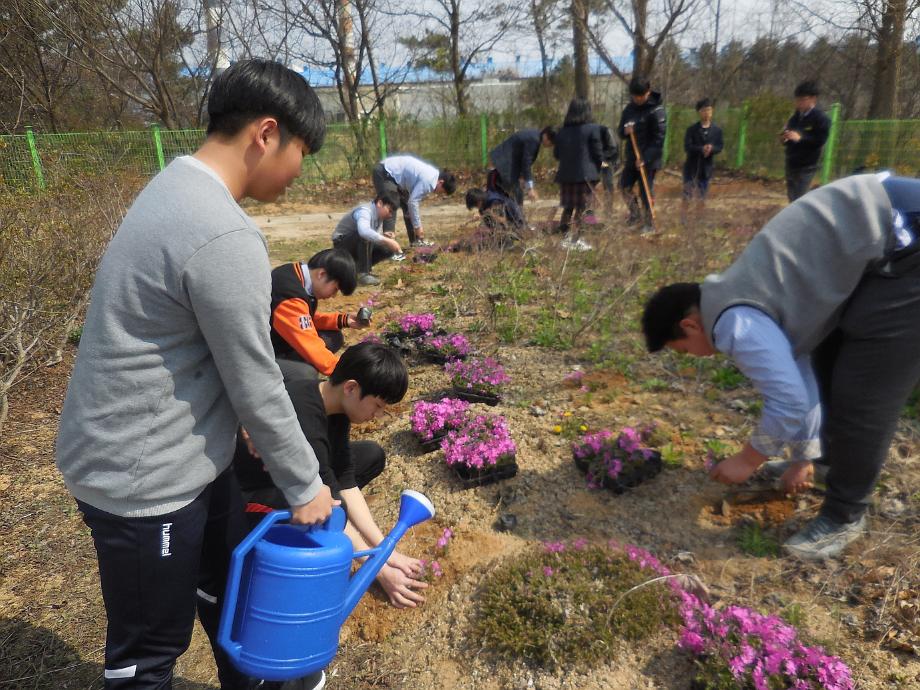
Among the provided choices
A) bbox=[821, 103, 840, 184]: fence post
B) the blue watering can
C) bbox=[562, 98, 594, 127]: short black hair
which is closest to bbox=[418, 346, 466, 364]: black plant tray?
the blue watering can

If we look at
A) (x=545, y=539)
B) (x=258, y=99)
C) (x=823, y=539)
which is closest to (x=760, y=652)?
(x=823, y=539)

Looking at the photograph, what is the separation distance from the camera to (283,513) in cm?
139

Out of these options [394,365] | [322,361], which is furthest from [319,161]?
[394,365]

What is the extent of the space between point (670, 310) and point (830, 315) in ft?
1.54

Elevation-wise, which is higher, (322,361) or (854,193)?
(854,193)

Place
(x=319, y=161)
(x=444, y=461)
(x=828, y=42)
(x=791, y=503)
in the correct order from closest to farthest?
(x=791, y=503) < (x=444, y=461) < (x=319, y=161) < (x=828, y=42)

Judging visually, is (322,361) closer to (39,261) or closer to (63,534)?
(63,534)

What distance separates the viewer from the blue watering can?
4.37 feet

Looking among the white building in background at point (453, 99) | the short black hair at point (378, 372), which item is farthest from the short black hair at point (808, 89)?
the white building in background at point (453, 99)

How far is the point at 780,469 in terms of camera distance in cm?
259

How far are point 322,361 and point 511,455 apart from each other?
1.11 metres

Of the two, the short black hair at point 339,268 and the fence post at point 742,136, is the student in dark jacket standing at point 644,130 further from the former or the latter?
the fence post at point 742,136

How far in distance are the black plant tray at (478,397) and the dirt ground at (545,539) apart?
83 mm

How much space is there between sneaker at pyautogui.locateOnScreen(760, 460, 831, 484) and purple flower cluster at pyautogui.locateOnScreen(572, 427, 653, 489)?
0.50 meters
